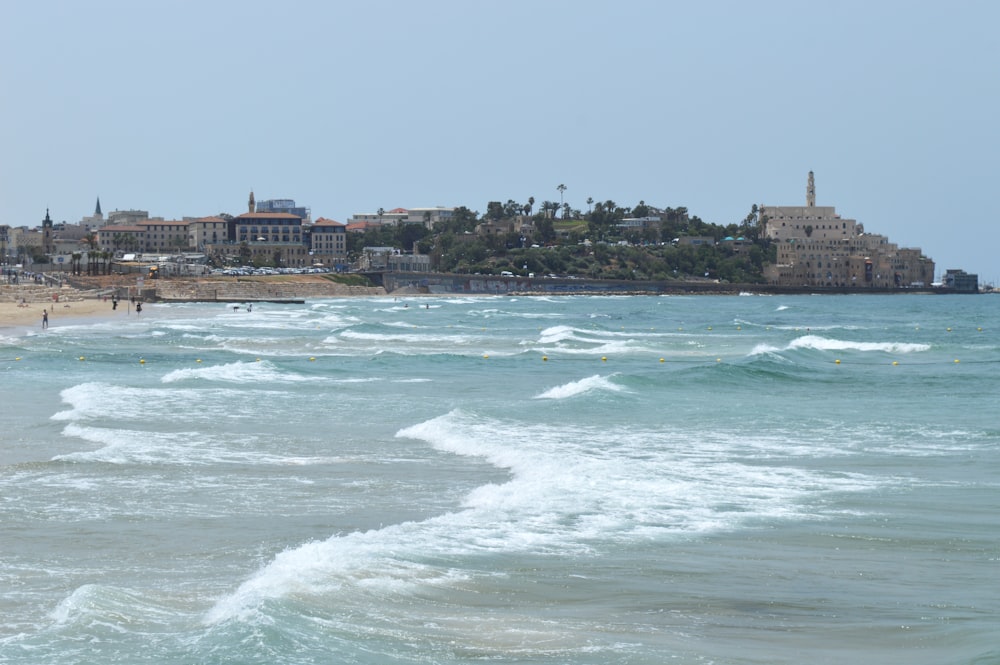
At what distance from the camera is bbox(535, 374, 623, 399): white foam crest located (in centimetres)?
3378

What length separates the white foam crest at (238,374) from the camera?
37.2 meters

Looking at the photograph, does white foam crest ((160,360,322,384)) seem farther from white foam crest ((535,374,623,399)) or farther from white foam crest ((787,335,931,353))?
white foam crest ((787,335,931,353))

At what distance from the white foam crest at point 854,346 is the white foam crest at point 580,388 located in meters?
20.9

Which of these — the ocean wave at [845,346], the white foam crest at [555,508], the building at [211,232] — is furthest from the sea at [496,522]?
the building at [211,232]

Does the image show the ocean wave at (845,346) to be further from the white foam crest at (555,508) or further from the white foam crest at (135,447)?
the white foam crest at (135,447)

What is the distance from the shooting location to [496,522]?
16.9 metres

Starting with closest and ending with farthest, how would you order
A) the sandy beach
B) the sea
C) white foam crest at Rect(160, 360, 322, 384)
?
the sea
white foam crest at Rect(160, 360, 322, 384)
the sandy beach

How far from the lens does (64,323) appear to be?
72188 millimetres

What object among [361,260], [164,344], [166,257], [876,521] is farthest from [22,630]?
[361,260]

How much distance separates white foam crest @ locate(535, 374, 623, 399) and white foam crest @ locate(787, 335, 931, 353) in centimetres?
2091

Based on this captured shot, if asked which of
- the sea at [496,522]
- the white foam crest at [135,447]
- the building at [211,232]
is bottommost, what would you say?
the sea at [496,522]

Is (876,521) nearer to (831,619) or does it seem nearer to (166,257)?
(831,619)

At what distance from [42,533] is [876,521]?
10170mm

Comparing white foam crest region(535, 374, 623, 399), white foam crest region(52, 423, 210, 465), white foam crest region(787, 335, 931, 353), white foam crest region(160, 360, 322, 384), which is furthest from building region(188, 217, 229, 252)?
white foam crest region(52, 423, 210, 465)
